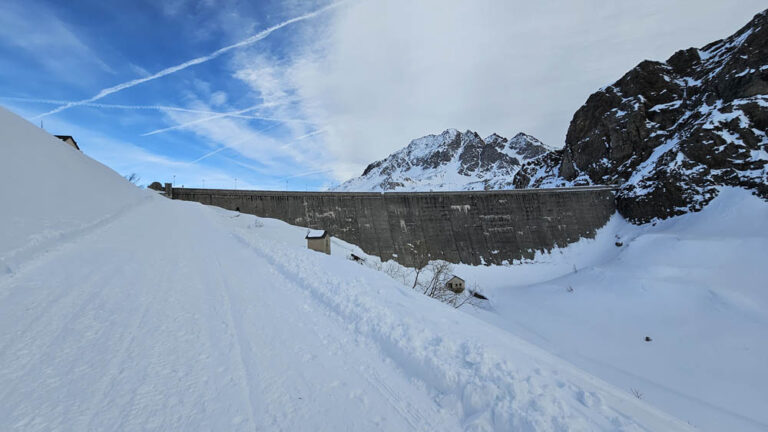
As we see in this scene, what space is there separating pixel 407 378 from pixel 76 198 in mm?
14461

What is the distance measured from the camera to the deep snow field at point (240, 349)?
115 inches

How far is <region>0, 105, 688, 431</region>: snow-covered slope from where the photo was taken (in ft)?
9.21

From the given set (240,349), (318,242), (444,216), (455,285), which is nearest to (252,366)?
(240,349)

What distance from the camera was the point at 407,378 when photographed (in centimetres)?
388

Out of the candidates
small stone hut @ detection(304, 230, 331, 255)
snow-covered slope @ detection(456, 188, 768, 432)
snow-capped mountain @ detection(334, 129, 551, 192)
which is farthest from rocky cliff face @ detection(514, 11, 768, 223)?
snow-capped mountain @ detection(334, 129, 551, 192)

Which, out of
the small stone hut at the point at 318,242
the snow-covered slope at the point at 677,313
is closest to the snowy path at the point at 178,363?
the small stone hut at the point at 318,242

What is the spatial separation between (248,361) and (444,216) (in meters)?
32.0

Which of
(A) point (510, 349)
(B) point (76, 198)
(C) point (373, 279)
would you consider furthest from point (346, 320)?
(B) point (76, 198)

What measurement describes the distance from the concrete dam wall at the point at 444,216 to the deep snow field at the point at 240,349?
1709cm

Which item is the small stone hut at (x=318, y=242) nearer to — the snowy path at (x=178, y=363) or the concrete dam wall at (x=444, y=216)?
the snowy path at (x=178, y=363)

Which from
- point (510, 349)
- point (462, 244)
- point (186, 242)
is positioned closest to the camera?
point (510, 349)

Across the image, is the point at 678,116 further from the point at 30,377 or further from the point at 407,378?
the point at 30,377

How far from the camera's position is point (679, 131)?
119 feet

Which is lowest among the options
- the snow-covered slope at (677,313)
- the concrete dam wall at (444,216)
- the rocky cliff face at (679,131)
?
the snow-covered slope at (677,313)
